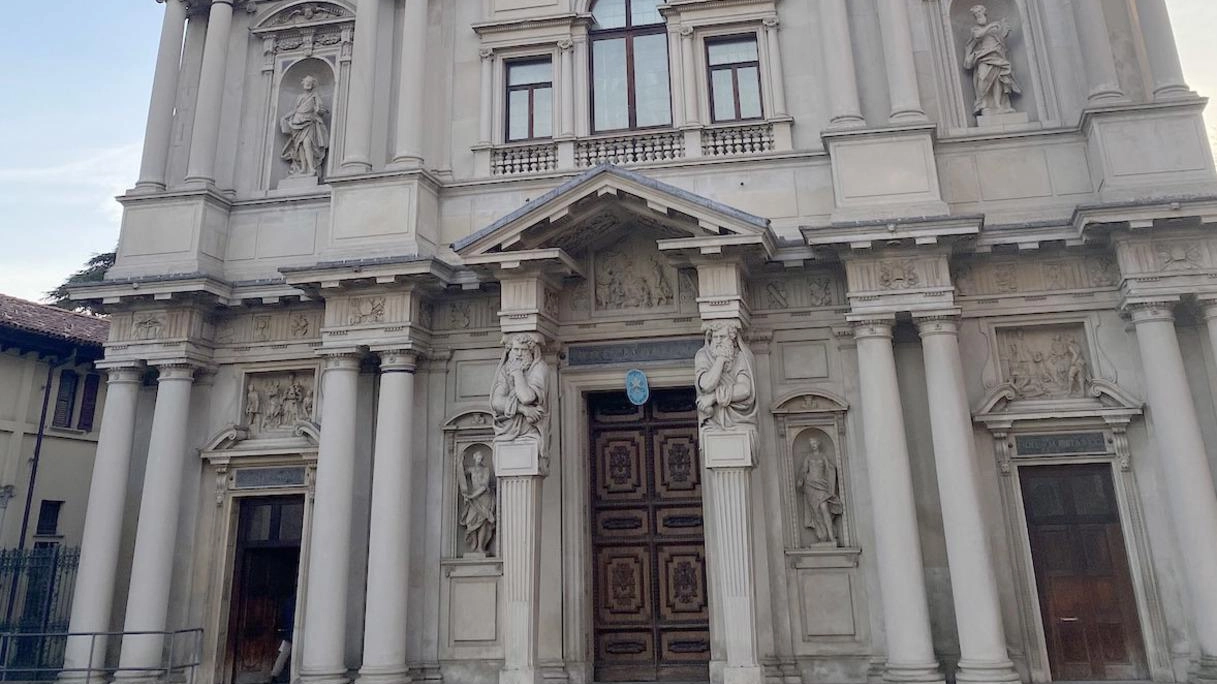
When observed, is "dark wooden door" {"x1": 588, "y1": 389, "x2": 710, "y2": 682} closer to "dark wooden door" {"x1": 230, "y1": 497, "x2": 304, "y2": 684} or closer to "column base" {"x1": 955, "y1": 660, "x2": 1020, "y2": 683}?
"column base" {"x1": 955, "y1": 660, "x2": 1020, "y2": 683}

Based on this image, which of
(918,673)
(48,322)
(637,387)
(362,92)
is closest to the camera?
(918,673)

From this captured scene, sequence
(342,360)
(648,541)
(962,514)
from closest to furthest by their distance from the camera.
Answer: (962,514) < (648,541) < (342,360)

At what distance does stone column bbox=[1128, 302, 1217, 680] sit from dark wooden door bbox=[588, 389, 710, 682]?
19.5ft

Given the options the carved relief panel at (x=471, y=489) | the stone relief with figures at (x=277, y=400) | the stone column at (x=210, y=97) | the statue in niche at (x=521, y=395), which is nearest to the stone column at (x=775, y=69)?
the statue in niche at (x=521, y=395)

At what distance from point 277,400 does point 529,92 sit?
654 centimetres

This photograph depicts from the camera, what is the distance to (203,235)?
557 inches

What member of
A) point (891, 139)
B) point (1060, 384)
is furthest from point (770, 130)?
point (1060, 384)

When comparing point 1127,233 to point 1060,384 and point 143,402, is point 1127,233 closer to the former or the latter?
point 1060,384

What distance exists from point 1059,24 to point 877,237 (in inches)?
202

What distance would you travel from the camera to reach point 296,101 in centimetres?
1579

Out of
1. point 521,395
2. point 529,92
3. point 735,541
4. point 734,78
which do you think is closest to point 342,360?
A: point 521,395

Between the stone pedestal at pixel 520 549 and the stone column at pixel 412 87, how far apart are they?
5122mm

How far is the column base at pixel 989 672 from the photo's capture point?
33.9 ft

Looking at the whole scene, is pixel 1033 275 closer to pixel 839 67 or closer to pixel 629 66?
pixel 839 67
